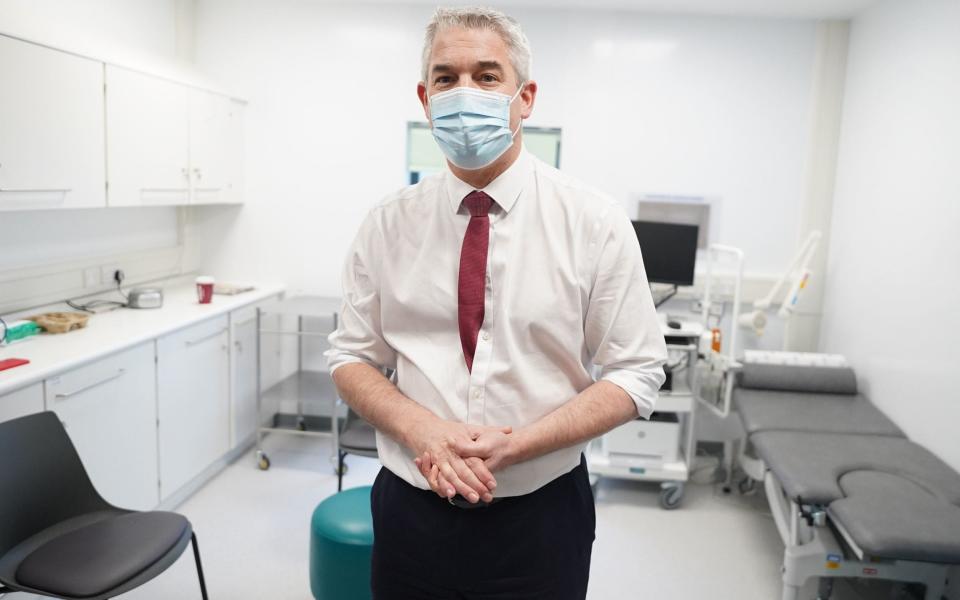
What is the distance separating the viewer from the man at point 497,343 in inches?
45.8

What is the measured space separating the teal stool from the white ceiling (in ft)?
9.00

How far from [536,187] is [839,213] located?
3.28 metres

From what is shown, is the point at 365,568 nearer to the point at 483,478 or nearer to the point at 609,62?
the point at 483,478

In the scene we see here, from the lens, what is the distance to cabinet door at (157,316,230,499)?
3068mm

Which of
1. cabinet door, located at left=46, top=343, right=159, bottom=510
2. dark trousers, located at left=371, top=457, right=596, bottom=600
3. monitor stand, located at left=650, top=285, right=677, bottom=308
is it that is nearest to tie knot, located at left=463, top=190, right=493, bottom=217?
dark trousers, located at left=371, top=457, right=596, bottom=600

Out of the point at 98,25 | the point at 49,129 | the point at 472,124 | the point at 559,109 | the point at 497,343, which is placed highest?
the point at 98,25

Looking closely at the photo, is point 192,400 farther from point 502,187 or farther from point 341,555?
point 502,187

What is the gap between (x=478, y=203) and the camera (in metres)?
1.24

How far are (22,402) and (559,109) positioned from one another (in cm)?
305

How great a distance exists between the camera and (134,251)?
3.81m

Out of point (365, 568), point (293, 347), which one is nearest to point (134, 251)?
point (293, 347)

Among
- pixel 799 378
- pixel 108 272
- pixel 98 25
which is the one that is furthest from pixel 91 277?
pixel 799 378

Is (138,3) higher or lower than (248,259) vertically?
higher

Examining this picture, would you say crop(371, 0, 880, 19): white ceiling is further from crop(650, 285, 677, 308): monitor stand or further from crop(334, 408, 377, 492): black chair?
crop(334, 408, 377, 492): black chair
